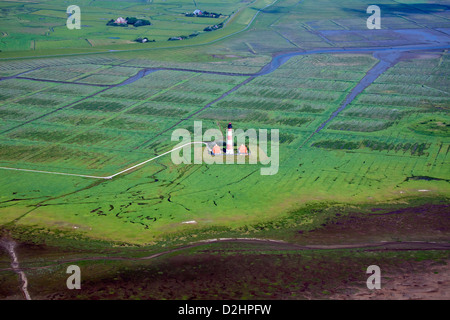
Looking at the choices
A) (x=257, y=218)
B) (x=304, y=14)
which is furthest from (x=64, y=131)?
(x=304, y=14)

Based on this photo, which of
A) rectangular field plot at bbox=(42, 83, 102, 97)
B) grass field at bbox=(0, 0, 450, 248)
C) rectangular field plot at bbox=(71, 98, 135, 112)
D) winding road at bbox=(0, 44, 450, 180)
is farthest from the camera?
rectangular field plot at bbox=(42, 83, 102, 97)

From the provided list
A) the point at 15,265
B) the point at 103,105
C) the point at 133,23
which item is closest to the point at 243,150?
the point at 15,265

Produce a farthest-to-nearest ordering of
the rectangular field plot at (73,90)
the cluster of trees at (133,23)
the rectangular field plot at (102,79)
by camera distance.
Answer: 1. the cluster of trees at (133,23)
2. the rectangular field plot at (102,79)
3. the rectangular field plot at (73,90)

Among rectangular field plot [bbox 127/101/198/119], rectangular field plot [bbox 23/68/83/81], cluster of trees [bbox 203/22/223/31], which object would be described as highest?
cluster of trees [bbox 203/22/223/31]

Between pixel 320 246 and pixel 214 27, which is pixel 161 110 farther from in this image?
pixel 214 27

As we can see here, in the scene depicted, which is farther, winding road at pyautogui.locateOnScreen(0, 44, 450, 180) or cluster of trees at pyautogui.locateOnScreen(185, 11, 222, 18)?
cluster of trees at pyautogui.locateOnScreen(185, 11, 222, 18)

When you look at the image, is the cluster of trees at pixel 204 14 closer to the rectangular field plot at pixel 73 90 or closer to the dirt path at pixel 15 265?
the rectangular field plot at pixel 73 90

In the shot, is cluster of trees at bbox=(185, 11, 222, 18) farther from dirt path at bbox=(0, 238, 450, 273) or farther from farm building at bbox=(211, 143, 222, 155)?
dirt path at bbox=(0, 238, 450, 273)

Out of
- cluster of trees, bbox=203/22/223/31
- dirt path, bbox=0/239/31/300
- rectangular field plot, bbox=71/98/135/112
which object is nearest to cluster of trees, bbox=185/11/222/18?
cluster of trees, bbox=203/22/223/31

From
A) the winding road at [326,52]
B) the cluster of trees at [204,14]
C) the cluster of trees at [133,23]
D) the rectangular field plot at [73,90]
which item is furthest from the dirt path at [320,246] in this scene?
the cluster of trees at [204,14]
